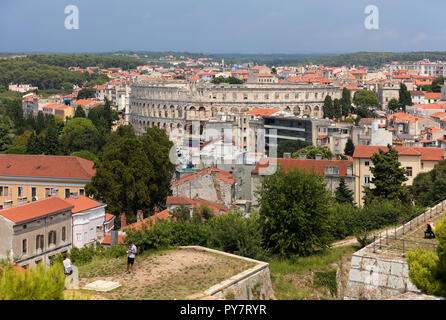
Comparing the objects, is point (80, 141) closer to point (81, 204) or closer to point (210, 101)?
point (81, 204)

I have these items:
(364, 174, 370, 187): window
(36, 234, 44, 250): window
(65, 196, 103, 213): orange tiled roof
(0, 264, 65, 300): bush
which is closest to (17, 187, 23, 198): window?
(65, 196, 103, 213): orange tiled roof

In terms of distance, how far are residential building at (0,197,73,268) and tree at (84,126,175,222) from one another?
442cm

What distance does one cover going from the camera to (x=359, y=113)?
79.0m

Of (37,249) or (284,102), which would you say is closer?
(37,249)

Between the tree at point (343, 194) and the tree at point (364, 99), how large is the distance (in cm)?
6113

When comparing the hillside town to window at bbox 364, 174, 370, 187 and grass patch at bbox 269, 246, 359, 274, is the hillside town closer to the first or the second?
window at bbox 364, 174, 370, 187

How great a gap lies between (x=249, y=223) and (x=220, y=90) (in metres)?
66.2

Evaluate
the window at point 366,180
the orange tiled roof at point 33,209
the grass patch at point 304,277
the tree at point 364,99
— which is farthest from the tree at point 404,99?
the grass patch at point 304,277

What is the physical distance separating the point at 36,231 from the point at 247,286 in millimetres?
10502
